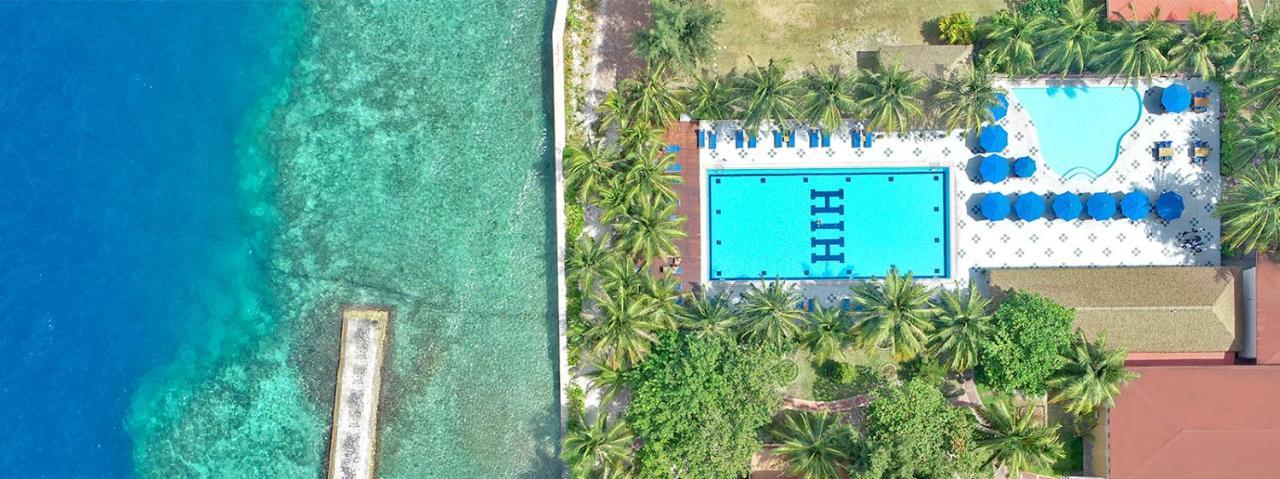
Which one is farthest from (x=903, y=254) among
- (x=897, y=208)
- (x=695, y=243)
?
(x=695, y=243)

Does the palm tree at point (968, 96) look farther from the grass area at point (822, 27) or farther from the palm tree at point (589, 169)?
the palm tree at point (589, 169)

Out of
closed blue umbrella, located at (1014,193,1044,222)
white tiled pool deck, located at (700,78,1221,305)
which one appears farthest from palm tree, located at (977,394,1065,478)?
closed blue umbrella, located at (1014,193,1044,222)

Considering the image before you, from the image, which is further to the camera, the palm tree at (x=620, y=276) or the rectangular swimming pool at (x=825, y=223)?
the rectangular swimming pool at (x=825, y=223)

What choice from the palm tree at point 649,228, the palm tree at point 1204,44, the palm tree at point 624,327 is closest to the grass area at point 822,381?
the palm tree at point 624,327

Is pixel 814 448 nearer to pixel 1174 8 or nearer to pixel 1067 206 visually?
pixel 1067 206

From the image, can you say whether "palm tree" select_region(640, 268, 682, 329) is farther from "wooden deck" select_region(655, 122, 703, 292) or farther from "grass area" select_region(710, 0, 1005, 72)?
"grass area" select_region(710, 0, 1005, 72)

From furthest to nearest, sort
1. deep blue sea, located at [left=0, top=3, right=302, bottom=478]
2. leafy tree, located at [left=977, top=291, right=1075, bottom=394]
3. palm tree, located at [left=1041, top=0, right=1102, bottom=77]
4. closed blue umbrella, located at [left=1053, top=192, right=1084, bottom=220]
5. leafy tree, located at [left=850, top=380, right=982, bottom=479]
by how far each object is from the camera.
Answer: deep blue sea, located at [left=0, top=3, right=302, bottom=478], closed blue umbrella, located at [left=1053, top=192, right=1084, bottom=220], palm tree, located at [left=1041, top=0, right=1102, bottom=77], leafy tree, located at [left=977, top=291, right=1075, bottom=394], leafy tree, located at [left=850, top=380, right=982, bottom=479]

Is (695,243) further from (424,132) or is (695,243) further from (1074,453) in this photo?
(1074,453)

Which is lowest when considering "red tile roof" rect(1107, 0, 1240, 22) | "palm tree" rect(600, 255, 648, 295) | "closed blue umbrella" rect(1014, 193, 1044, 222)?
"palm tree" rect(600, 255, 648, 295)
